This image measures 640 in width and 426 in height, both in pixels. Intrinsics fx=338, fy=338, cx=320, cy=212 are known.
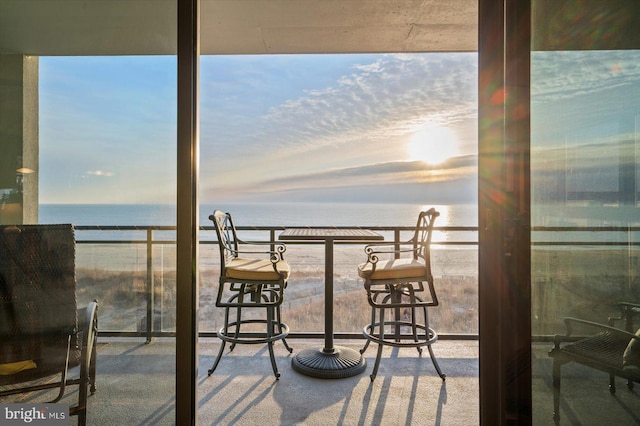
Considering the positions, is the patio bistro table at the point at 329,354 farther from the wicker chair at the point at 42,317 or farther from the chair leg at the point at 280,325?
the wicker chair at the point at 42,317

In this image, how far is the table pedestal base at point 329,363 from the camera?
99.3 inches

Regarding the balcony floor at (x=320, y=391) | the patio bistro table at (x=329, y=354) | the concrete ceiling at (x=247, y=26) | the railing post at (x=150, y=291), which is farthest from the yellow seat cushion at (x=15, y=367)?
the patio bistro table at (x=329, y=354)

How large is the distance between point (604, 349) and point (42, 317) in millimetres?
2116

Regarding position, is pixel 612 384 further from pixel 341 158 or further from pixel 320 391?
pixel 341 158

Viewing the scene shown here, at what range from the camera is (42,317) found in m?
1.41

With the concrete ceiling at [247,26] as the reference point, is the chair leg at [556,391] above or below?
below

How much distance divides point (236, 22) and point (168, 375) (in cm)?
245

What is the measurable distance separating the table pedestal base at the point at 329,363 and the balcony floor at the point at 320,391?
5cm

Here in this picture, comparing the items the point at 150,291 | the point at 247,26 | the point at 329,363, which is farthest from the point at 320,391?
the point at 247,26

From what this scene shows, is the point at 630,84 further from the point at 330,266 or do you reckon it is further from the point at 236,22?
the point at 236,22

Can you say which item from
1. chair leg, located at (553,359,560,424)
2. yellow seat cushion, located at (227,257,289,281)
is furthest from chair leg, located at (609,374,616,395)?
yellow seat cushion, located at (227,257,289,281)

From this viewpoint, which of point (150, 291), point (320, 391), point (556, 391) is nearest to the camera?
point (556, 391)

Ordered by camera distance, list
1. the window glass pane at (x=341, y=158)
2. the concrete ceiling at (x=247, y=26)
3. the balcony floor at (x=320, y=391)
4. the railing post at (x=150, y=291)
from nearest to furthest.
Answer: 1. the balcony floor at (x=320, y=391)
2. the concrete ceiling at (x=247, y=26)
3. the railing post at (x=150, y=291)
4. the window glass pane at (x=341, y=158)

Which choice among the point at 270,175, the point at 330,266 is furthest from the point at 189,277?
the point at 270,175
